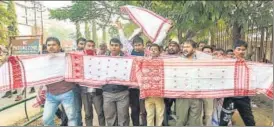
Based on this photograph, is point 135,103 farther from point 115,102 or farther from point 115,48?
point 115,48

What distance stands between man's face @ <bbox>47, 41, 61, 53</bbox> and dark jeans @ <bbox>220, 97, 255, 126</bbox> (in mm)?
2524

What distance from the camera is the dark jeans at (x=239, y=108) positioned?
4605 millimetres

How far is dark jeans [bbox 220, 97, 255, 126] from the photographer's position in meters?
4.61

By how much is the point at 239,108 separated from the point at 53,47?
2.79 m

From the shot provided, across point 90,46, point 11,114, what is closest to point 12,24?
point 11,114

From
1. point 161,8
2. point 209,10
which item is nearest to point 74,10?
point 161,8

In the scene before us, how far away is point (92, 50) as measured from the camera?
5.11 m

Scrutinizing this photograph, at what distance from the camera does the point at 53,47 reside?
468 centimetres

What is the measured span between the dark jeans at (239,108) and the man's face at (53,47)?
2524 millimetres

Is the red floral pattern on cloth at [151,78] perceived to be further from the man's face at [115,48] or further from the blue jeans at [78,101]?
the blue jeans at [78,101]

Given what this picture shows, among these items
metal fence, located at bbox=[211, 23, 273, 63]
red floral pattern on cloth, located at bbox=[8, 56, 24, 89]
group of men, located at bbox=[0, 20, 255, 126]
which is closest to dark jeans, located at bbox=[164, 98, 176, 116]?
group of men, located at bbox=[0, 20, 255, 126]

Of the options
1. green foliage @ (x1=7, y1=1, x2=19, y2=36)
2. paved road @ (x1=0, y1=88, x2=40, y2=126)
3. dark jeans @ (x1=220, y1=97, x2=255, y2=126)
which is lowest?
paved road @ (x1=0, y1=88, x2=40, y2=126)

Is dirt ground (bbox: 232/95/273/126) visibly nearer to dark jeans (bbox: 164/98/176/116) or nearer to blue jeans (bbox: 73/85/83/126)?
dark jeans (bbox: 164/98/176/116)

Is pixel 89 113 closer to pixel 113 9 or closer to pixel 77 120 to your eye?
pixel 77 120
